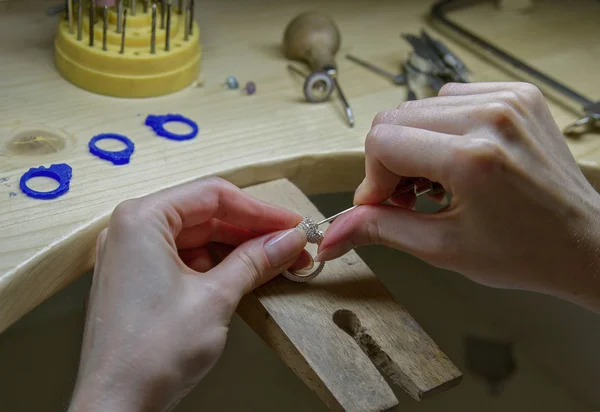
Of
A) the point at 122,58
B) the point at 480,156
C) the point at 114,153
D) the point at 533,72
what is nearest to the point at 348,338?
the point at 480,156

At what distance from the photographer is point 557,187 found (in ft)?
2.04

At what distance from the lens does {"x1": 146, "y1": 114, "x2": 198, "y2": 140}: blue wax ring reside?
0.81m

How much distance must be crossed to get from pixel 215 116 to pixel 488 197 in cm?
39

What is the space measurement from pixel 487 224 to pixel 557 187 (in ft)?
0.25

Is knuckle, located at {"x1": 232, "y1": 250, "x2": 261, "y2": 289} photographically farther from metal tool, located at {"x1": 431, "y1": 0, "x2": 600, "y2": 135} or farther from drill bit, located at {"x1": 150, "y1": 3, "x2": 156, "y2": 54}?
metal tool, located at {"x1": 431, "y1": 0, "x2": 600, "y2": 135}

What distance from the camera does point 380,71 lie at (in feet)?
3.28

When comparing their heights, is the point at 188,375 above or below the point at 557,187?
below

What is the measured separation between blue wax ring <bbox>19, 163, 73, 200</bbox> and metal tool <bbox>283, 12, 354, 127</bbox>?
0.37 metres

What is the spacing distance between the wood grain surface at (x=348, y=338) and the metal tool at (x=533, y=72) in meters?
0.41

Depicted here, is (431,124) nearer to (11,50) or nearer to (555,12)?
(11,50)

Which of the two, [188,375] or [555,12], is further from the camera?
[555,12]

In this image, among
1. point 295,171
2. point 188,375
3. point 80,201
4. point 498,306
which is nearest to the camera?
point 188,375

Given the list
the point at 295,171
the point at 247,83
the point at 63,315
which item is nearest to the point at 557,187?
the point at 295,171

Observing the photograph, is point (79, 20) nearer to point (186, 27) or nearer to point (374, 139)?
point (186, 27)
